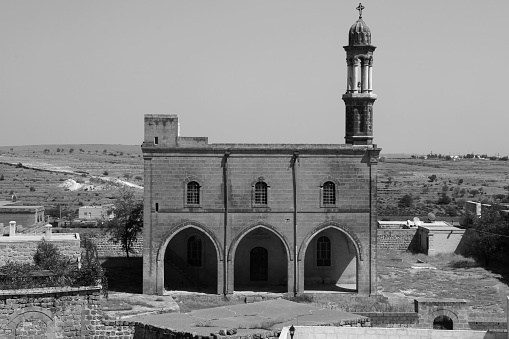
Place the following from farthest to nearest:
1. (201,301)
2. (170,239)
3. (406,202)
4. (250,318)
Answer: (406,202)
(170,239)
(201,301)
(250,318)

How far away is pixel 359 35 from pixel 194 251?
444 inches

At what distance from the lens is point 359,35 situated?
117ft

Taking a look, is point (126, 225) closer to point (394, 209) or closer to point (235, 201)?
point (235, 201)

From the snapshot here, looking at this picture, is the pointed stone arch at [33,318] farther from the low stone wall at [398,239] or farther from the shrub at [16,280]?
the low stone wall at [398,239]

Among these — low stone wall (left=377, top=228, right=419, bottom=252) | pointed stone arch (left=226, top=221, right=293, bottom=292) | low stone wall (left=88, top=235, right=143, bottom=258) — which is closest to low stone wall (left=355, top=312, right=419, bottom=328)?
pointed stone arch (left=226, top=221, right=293, bottom=292)

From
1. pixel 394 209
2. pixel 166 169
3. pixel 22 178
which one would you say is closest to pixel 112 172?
pixel 22 178

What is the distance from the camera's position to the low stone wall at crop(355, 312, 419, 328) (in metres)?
25.7

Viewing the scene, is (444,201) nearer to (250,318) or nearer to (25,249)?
(25,249)

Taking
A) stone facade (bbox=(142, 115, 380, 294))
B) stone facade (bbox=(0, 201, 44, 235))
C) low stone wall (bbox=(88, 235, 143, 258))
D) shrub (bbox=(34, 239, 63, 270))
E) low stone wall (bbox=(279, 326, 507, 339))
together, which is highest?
stone facade (bbox=(142, 115, 380, 294))

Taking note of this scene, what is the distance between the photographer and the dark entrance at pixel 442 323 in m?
26.0

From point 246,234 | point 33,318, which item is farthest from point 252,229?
point 33,318

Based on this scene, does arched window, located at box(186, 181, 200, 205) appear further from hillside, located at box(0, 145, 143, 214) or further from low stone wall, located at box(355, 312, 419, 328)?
hillside, located at box(0, 145, 143, 214)

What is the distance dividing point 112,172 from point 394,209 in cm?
6368

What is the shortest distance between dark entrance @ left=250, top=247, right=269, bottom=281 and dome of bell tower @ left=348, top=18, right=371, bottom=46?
9355mm
